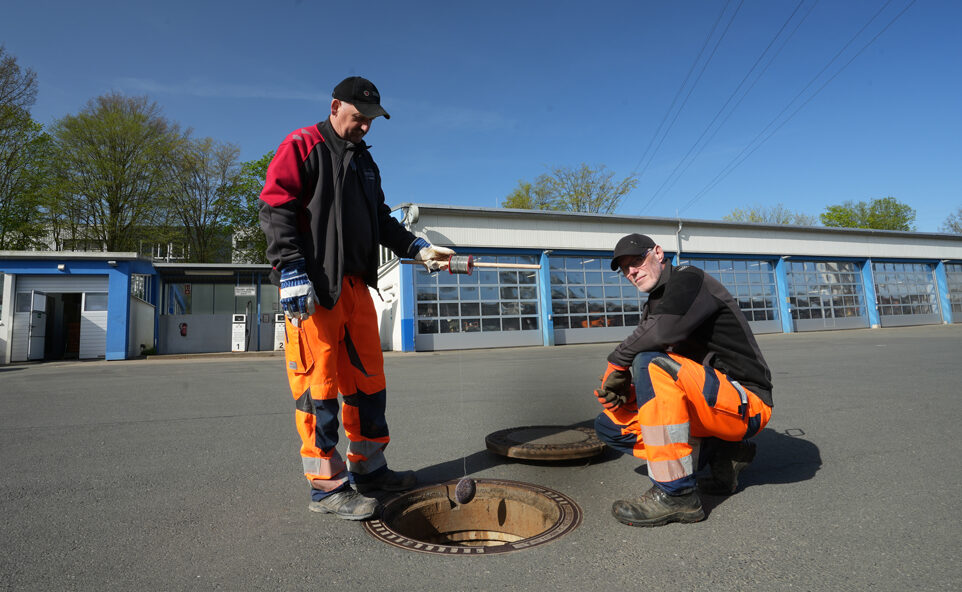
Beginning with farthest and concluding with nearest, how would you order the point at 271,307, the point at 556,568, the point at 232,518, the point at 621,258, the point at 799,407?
the point at 271,307, the point at 799,407, the point at 621,258, the point at 232,518, the point at 556,568

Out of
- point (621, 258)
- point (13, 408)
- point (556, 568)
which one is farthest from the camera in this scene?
point (13, 408)

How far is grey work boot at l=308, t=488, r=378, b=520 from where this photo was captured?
2340mm

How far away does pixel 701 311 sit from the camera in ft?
7.84

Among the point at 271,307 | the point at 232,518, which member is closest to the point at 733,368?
the point at 232,518

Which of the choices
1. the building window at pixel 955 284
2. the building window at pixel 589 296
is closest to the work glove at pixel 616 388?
the building window at pixel 589 296

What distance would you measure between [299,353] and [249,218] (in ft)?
112

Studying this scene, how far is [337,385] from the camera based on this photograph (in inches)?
96.4

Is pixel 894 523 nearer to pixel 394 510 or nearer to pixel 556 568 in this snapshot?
pixel 556 568

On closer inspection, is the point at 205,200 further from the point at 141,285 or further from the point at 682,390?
→ the point at 682,390

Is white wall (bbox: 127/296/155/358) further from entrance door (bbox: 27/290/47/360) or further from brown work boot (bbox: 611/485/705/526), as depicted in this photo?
brown work boot (bbox: 611/485/705/526)

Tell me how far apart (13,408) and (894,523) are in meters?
8.24

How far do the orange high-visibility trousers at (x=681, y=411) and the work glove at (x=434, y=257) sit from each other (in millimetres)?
1317

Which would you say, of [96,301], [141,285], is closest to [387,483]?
[96,301]

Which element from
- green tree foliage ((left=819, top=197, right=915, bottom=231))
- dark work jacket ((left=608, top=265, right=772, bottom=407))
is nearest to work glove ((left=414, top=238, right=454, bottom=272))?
dark work jacket ((left=608, top=265, right=772, bottom=407))
